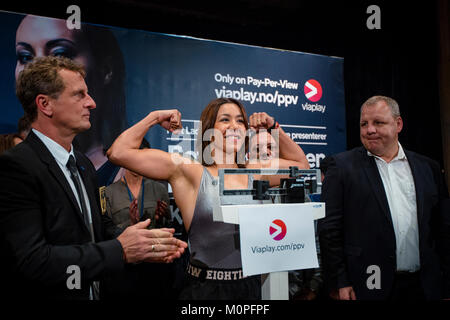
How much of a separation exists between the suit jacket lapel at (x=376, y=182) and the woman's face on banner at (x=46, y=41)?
2465 mm

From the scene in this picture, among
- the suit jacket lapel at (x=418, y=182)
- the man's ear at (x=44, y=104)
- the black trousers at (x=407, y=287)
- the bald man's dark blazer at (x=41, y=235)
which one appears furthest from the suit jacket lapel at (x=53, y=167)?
the suit jacket lapel at (x=418, y=182)

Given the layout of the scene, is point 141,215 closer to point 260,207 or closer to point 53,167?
point 53,167

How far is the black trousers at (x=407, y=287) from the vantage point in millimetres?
1957

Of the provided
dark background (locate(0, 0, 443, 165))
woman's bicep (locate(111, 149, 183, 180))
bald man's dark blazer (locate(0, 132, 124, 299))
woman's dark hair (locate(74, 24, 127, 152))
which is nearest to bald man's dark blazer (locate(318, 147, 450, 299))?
woman's bicep (locate(111, 149, 183, 180))

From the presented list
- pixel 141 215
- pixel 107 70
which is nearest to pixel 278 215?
pixel 141 215

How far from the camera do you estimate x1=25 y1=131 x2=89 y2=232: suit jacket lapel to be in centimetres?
130

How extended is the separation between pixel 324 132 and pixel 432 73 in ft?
5.73

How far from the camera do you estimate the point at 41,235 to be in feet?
3.88

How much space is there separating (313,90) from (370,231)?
208 centimetres

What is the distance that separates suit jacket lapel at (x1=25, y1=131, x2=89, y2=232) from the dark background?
2.73 meters

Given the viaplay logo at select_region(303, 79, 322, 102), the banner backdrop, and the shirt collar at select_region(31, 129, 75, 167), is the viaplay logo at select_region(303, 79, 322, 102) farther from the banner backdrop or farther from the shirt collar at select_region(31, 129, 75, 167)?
the shirt collar at select_region(31, 129, 75, 167)

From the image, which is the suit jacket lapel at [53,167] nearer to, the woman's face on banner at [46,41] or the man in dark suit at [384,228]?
the man in dark suit at [384,228]

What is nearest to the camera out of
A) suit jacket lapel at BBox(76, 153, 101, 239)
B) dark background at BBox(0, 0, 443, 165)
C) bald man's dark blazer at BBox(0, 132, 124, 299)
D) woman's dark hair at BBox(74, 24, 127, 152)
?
bald man's dark blazer at BBox(0, 132, 124, 299)

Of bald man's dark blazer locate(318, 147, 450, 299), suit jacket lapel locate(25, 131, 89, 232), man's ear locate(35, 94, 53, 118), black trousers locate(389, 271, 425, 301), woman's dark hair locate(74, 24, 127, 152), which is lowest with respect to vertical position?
black trousers locate(389, 271, 425, 301)
